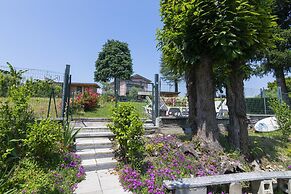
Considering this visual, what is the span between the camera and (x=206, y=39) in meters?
4.80

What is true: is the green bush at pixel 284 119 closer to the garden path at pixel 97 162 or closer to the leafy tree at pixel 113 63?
the garden path at pixel 97 162

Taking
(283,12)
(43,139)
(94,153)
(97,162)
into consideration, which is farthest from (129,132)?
(283,12)

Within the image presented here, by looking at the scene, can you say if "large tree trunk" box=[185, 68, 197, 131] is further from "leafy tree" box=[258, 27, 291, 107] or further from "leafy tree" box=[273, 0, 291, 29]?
"leafy tree" box=[273, 0, 291, 29]

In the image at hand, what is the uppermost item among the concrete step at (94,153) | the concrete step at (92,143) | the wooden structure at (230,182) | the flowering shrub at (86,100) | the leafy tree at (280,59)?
the leafy tree at (280,59)

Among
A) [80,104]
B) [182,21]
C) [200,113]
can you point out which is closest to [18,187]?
[200,113]

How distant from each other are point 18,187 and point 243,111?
18.5 ft

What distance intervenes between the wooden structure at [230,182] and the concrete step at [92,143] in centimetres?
240

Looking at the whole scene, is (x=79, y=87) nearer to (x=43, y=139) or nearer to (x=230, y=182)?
(x=43, y=139)

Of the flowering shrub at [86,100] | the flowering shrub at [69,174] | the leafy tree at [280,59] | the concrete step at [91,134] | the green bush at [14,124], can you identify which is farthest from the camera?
the leafy tree at [280,59]

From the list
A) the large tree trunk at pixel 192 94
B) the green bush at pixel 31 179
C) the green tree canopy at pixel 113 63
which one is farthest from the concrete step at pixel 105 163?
the green tree canopy at pixel 113 63

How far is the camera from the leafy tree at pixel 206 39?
4.39 meters

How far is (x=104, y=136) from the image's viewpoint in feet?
18.7

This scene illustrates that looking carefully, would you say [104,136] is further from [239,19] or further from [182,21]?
[239,19]

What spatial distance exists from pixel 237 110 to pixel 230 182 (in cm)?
239
